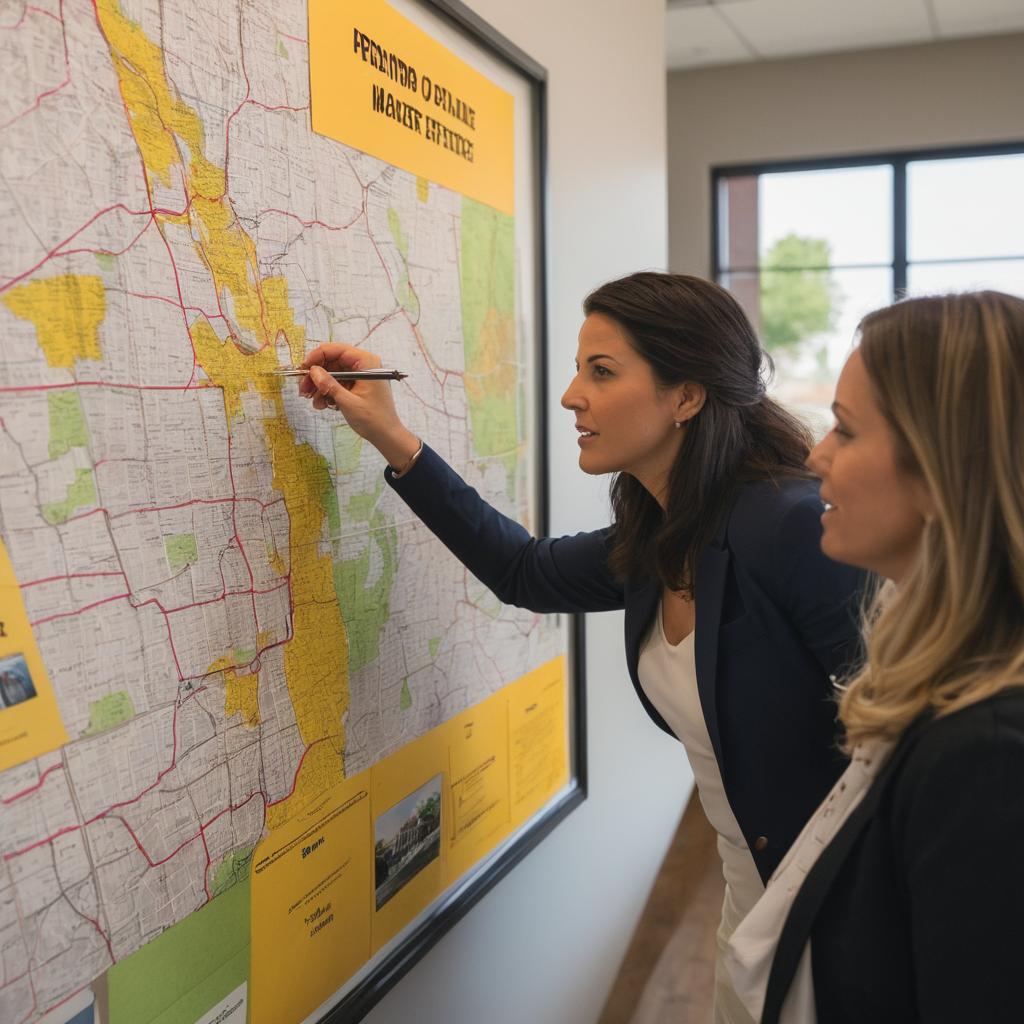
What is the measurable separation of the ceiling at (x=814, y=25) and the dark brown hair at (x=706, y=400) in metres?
2.87

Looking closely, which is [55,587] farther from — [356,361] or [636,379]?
[636,379]

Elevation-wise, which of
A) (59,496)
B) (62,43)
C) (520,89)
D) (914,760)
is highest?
(520,89)

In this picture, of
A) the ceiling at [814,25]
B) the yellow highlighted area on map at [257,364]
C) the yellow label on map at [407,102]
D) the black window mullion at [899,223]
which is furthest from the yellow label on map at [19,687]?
the black window mullion at [899,223]

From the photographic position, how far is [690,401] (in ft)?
4.91

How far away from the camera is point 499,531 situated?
1619mm

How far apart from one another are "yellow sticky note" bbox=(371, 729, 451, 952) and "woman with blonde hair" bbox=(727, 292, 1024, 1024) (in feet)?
1.96

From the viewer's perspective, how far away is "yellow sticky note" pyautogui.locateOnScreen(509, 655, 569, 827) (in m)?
1.91

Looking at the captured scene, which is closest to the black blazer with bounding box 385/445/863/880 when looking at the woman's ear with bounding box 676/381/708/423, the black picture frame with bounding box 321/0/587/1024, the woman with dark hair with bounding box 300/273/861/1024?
the woman with dark hair with bounding box 300/273/861/1024

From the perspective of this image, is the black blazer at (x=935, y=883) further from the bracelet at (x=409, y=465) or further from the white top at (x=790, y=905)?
the bracelet at (x=409, y=465)

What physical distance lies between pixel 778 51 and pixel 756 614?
385cm

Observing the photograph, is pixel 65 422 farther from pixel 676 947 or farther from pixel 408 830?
pixel 676 947

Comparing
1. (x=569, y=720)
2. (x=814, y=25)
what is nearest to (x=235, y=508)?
(x=569, y=720)

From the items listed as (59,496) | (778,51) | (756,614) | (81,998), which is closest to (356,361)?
(59,496)

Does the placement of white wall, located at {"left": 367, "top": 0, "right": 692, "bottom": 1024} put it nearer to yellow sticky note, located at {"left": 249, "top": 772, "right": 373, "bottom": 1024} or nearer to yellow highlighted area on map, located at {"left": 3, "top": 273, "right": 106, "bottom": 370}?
yellow sticky note, located at {"left": 249, "top": 772, "right": 373, "bottom": 1024}
